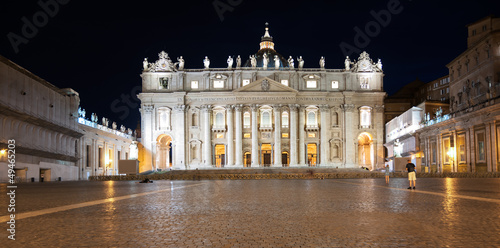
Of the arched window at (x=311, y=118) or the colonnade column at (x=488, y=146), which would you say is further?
the arched window at (x=311, y=118)

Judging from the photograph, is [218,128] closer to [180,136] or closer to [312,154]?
[180,136]

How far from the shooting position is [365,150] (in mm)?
90125

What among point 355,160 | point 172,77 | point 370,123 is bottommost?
point 355,160

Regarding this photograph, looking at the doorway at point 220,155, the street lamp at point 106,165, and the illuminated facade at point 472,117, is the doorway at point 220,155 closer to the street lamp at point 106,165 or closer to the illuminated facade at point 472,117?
the street lamp at point 106,165

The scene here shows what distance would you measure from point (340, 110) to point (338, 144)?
5887 millimetres

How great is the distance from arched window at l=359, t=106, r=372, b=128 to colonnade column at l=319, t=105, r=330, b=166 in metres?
5.98

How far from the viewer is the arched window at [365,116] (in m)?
85.2

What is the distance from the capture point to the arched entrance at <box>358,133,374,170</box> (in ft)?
286

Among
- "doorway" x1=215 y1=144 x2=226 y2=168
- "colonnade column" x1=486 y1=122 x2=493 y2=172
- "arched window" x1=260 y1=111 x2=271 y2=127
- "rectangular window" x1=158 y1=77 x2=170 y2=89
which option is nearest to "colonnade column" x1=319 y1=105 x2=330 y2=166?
"arched window" x1=260 y1=111 x2=271 y2=127

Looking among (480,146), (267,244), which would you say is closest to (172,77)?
(480,146)

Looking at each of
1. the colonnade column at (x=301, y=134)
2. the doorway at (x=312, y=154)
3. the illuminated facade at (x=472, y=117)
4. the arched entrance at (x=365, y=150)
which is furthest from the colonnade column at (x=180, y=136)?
the illuminated facade at (x=472, y=117)

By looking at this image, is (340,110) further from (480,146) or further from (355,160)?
(480,146)

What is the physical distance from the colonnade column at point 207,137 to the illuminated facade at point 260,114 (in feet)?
0.55

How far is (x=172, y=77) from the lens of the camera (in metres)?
84.8
